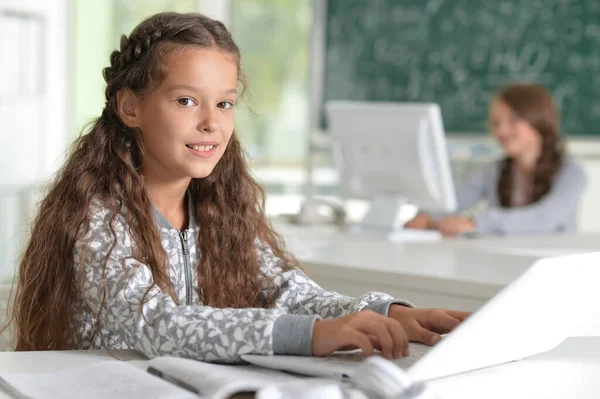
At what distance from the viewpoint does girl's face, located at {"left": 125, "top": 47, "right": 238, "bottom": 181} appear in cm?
146

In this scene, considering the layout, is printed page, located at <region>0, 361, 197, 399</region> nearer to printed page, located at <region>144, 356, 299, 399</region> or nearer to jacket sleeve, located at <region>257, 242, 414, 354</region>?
printed page, located at <region>144, 356, 299, 399</region>

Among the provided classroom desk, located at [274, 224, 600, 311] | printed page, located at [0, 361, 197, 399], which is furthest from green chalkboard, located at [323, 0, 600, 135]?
printed page, located at [0, 361, 197, 399]

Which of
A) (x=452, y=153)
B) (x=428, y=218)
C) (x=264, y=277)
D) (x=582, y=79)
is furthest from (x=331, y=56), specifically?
(x=264, y=277)

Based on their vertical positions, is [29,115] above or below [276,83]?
below

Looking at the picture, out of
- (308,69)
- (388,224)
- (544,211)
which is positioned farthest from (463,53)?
(388,224)

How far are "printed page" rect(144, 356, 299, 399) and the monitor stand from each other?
2.07 metres

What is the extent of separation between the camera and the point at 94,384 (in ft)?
3.54

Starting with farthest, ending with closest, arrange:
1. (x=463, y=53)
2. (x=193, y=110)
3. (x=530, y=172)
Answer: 1. (x=463, y=53)
2. (x=530, y=172)
3. (x=193, y=110)

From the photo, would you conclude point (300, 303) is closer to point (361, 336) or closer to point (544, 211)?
point (361, 336)

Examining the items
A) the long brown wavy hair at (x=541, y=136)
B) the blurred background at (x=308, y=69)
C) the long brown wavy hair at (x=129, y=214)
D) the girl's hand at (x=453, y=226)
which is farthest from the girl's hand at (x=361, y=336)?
the blurred background at (x=308, y=69)

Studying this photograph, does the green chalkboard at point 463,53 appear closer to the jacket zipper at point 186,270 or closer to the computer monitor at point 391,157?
the computer monitor at point 391,157

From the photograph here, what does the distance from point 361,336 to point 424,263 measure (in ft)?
4.38

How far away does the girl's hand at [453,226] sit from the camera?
3377 millimetres

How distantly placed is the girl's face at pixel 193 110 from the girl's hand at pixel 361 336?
404 millimetres
